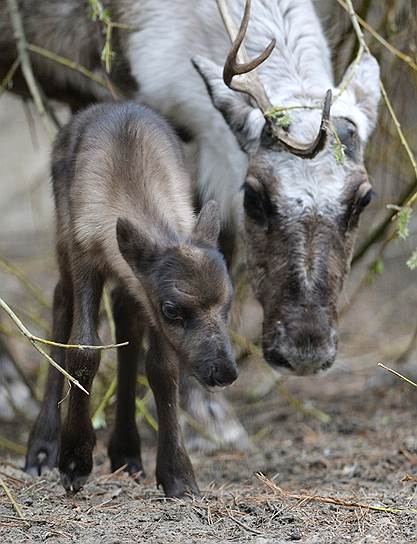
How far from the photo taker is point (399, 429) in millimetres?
7348

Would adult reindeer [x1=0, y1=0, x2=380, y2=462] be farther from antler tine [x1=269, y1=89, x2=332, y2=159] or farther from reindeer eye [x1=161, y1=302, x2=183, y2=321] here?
reindeer eye [x1=161, y1=302, x2=183, y2=321]

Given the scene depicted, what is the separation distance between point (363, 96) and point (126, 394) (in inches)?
83.5

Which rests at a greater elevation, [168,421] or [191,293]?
[191,293]

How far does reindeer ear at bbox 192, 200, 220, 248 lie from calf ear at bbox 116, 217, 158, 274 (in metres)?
0.18

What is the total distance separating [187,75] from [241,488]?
237cm

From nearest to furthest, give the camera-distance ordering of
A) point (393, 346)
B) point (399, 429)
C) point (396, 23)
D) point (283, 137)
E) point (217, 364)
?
point (217, 364), point (283, 137), point (399, 429), point (396, 23), point (393, 346)

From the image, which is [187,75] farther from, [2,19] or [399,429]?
[399,429]

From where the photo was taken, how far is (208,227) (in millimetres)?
4523

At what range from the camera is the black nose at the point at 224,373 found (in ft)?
13.7

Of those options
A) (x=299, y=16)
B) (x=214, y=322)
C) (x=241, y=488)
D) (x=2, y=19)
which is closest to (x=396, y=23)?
(x=299, y=16)

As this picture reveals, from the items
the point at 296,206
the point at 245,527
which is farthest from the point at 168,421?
the point at 296,206

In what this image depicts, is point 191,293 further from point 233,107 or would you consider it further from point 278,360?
point 233,107

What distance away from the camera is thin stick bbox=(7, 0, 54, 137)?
6762 mm

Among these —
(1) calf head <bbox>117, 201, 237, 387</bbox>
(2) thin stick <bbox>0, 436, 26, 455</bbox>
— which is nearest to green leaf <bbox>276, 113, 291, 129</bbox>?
(1) calf head <bbox>117, 201, 237, 387</bbox>
